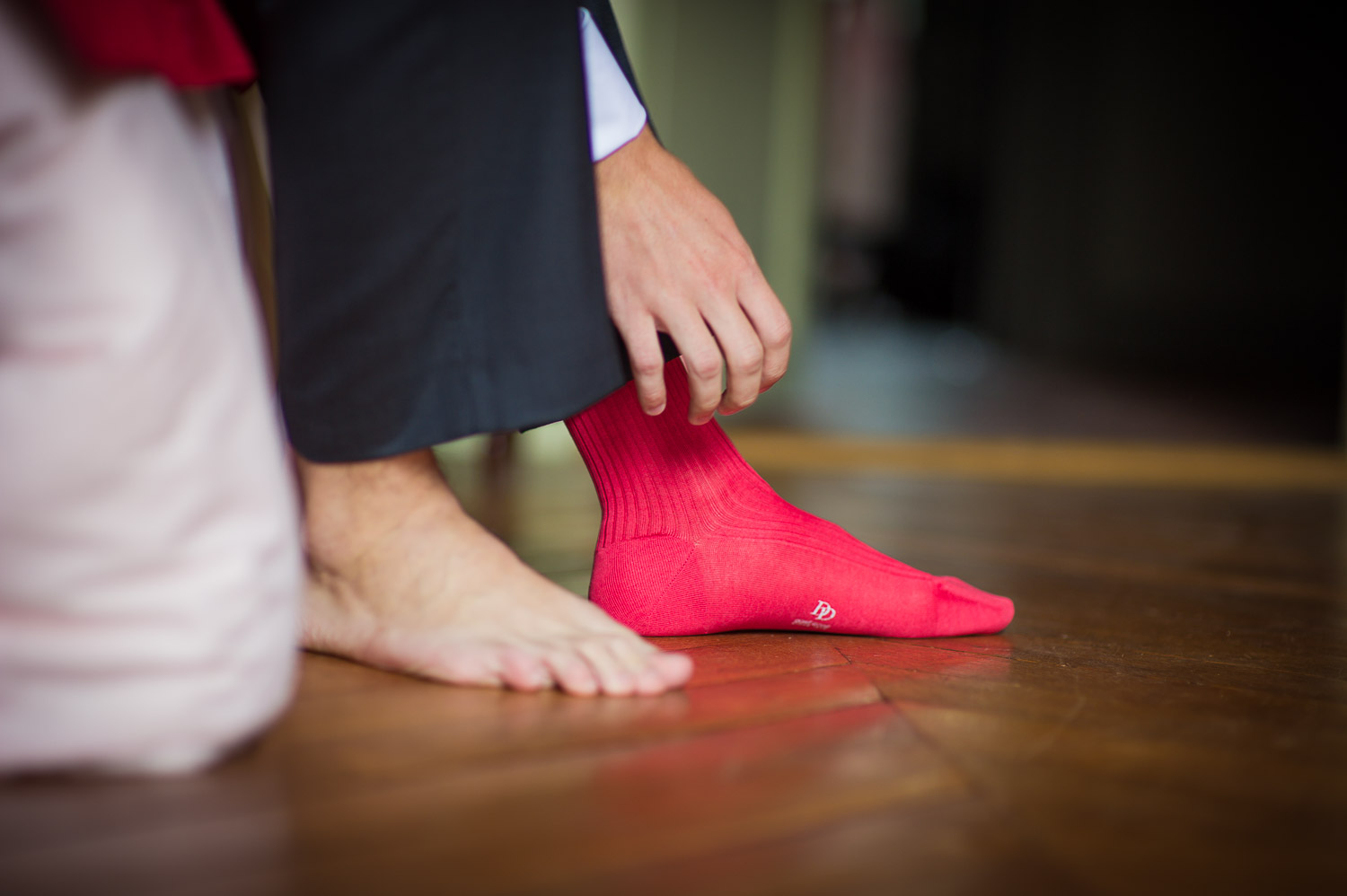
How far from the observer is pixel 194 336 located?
0.37 meters

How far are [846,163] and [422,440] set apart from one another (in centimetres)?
560

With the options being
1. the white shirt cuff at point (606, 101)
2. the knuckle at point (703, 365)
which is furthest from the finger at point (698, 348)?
the white shirt cuff at point (606, 101)

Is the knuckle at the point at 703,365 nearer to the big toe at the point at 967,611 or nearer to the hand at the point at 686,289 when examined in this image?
the hand at the point at 686,289

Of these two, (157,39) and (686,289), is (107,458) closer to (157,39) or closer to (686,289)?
(157,39)

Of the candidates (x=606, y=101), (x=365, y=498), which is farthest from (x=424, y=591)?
(x=606, y=101)

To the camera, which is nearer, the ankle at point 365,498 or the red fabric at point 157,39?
the red fabric at point 157,39

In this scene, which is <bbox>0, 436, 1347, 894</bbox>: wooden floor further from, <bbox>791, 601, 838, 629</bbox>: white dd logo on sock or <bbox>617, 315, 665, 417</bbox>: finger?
<bbox>617, 315, 665, 417</bbox>: finger

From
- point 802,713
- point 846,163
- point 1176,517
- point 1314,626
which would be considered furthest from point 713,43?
point 846,163

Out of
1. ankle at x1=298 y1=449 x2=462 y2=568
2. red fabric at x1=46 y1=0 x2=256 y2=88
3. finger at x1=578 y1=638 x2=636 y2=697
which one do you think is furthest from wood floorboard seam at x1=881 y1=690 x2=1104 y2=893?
red fabric at x1=46 y1=0 x2=256 y2=88

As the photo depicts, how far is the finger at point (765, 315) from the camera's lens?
521 mm

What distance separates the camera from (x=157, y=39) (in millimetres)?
365

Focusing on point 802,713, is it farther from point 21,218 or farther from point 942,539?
point 942,539

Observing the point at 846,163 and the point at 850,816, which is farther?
the point at 846,163

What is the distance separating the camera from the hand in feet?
1.71
